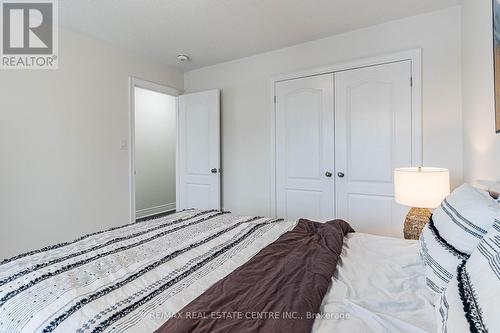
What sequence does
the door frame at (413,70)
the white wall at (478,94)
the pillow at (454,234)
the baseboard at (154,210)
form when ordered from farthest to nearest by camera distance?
the baseboard at (154,210) < the door frame at (413,70) < the white wall at (478,94) < the pillow at (454,234)

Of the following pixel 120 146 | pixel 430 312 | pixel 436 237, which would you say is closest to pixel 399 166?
pixel 436 237

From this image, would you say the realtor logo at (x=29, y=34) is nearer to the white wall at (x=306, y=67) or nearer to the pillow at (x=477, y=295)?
the white wall at (x=306, y=67)

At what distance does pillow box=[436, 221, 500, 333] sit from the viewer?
0.55 meters

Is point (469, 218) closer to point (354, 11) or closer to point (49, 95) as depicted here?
point (354, 11)

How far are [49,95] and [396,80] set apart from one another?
3.23 metres

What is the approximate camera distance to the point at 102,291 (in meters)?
0.94

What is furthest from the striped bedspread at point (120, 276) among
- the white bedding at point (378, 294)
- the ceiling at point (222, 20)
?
the ceiling at point (222, 20)

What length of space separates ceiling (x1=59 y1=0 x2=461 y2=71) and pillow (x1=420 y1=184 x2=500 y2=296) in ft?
6.08

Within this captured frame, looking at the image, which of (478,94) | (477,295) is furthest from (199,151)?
(477,295)

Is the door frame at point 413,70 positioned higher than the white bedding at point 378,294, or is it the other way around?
the door frame at point 413,70

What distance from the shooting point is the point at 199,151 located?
12.1 feet

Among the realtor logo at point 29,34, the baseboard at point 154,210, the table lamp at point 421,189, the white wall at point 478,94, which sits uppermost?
the realtor logo at point 29,34

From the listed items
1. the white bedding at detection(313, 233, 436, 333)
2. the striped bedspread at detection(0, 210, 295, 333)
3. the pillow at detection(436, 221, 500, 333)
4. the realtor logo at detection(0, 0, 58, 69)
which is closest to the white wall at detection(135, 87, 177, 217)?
the realtor logo at detection(0, 0, 58, 69)

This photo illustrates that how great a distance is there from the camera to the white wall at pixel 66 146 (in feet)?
7.54
